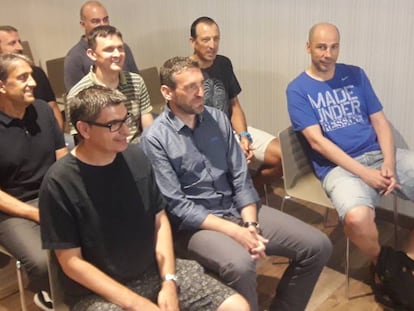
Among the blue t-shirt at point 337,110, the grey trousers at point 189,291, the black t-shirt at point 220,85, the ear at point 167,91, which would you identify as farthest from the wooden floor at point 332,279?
the ear at point 167,91

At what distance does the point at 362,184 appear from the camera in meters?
2.56

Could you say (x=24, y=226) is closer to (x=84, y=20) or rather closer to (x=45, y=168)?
(x=45, y=168)

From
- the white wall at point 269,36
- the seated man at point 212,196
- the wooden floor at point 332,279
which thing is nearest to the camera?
the seated man at point 212,196

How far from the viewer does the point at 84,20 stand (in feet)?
11.6

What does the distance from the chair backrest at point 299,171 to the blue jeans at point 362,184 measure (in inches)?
3.0

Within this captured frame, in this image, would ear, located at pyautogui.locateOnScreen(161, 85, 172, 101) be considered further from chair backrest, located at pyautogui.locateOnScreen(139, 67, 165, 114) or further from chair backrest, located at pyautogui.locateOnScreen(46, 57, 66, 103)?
chair backrest, located at pyautogui.locateOnScreen(46, 57, 66, 103)

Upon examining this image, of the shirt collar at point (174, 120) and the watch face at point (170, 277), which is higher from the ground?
the shirt collar at point (174, 120)

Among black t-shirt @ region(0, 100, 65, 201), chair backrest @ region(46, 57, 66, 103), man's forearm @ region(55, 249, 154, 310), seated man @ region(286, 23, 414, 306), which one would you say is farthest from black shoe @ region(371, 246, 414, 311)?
chair backrest @ region(46, 57, 66, 103)

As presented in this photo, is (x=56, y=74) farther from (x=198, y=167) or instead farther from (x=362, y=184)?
(x=362, y=184)

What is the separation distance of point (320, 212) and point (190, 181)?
133 cm

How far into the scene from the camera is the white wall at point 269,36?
2910 millimetres

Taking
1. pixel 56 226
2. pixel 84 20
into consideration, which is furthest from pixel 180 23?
pixel 56 226

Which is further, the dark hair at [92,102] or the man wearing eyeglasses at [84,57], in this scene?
the man wearing eyeglasses at [84,57]

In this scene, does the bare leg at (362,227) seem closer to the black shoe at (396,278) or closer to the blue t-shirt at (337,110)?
the black shoe at (396,278)
